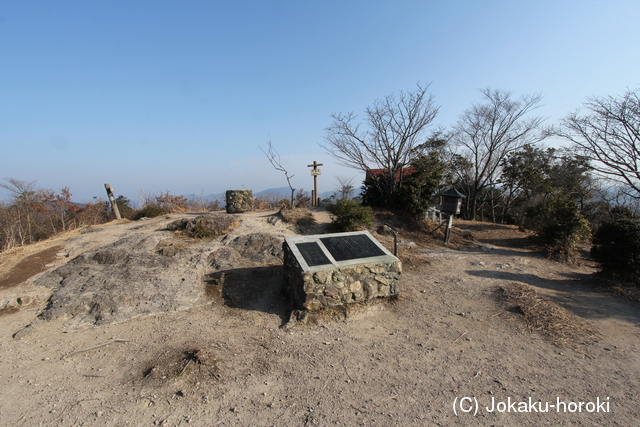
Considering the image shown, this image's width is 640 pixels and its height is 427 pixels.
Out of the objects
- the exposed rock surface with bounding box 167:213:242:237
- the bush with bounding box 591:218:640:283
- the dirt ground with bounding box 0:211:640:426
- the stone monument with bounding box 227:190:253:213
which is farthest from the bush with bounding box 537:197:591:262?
the stone monument with bounding box 227:190:253:213

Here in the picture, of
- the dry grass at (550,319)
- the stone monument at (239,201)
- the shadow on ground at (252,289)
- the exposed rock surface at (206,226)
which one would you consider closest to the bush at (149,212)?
the stone monument at (239,201)

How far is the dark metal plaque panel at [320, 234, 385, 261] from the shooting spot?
5082mm

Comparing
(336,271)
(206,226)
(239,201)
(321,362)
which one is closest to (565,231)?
(336,271)

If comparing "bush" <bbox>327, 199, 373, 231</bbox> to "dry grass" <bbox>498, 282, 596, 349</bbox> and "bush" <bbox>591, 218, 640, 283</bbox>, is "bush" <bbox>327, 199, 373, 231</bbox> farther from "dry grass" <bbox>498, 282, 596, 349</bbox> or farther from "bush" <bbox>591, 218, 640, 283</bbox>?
"bush" <bbox>591, 218, 640, 283</bbox>

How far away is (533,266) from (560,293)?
192 centimetres

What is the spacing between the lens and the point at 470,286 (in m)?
5.86

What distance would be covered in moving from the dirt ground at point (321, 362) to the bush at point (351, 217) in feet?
11.4

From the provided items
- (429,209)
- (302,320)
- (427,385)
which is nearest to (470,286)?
(427,385)

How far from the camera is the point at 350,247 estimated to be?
5336mm

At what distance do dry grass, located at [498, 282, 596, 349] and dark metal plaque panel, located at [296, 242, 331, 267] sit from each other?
3383 millimetres

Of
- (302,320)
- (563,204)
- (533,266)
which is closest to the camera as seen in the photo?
(302,320)

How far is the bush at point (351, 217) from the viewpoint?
9188 millimetres

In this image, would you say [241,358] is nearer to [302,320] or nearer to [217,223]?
[302,320]

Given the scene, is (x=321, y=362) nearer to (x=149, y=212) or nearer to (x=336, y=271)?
(x=336, y=271)
